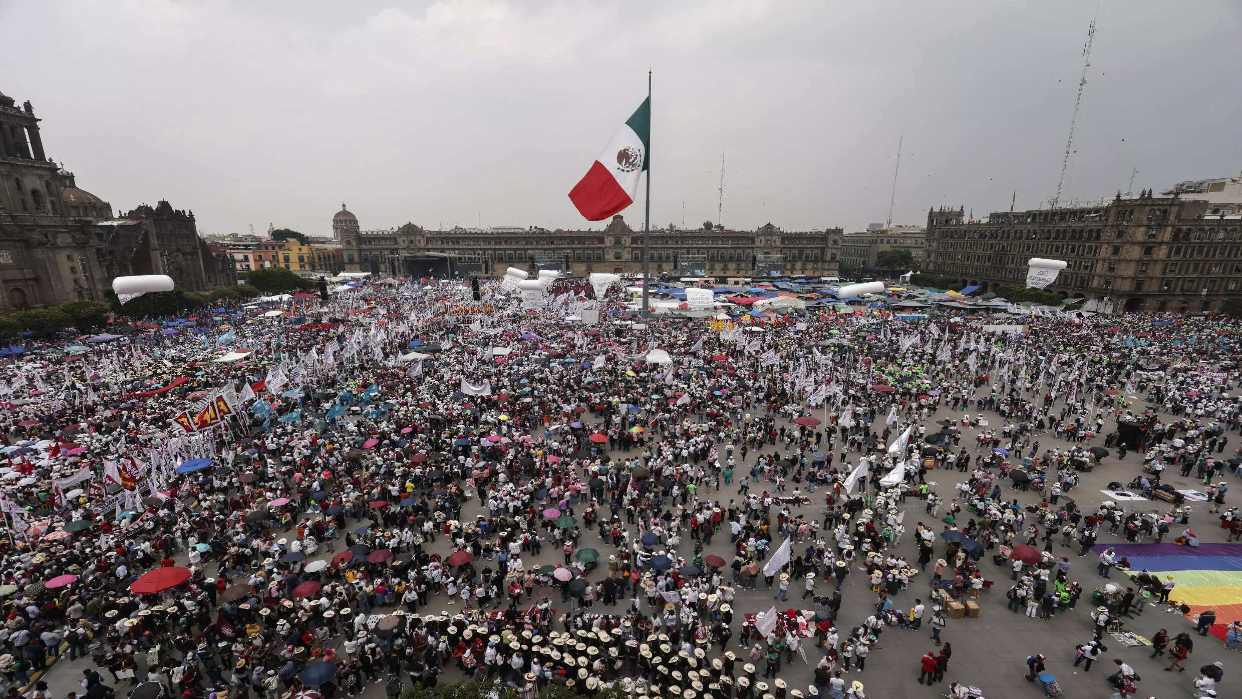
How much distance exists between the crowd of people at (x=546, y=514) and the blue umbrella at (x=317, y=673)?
0.05 m

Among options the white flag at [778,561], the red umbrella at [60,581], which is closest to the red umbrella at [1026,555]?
the white flag at [778,561]

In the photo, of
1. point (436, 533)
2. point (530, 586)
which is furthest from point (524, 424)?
point (530, 586)

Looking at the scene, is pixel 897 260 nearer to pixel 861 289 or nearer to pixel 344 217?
pixel 861 289

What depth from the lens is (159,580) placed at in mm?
12594

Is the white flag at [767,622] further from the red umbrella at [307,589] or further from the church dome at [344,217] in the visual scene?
the church dome at [344,217]

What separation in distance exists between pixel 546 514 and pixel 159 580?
9.20 metres

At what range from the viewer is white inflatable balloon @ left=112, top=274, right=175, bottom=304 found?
43.0 m

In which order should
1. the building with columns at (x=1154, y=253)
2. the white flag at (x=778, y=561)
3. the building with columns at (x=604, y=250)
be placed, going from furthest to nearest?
the building with columns at (x=604, y=250) → the building with columns at (x=1154, y=253) → the white flag at (x=778, y=561)

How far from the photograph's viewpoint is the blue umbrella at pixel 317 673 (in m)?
10.2

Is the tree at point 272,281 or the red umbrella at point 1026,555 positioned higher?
the tree at point 272,281

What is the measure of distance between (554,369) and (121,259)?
56.8m

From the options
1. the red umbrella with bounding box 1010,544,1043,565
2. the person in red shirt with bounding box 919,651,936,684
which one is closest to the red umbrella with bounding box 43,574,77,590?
the person in red shirt with bounding box 919,651,936,684

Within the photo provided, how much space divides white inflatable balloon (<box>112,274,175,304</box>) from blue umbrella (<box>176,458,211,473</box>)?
34.2 metres

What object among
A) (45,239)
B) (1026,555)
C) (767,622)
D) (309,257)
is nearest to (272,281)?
(45,239)
